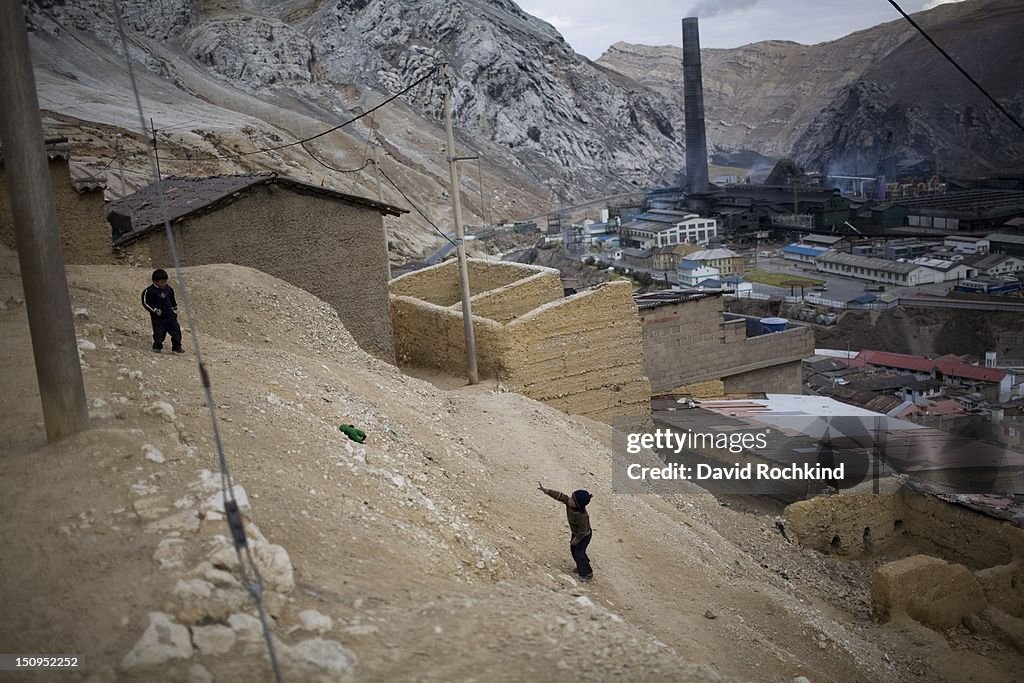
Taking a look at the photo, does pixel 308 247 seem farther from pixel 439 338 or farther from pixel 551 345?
pixel 551 345

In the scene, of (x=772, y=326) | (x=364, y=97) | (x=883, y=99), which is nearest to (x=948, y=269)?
(x=772, y=326)

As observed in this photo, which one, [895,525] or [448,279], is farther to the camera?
[448,279]

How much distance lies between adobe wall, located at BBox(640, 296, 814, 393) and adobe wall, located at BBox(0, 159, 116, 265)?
11.0m

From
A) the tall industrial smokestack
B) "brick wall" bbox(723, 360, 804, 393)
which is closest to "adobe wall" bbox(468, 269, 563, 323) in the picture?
"brick wall" bbox(723, 360, 804, 393)

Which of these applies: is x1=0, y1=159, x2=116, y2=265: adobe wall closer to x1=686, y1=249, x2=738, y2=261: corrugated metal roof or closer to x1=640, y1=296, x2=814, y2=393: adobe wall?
x1=640, y1=296, x2=814, y2=393: adobe wall

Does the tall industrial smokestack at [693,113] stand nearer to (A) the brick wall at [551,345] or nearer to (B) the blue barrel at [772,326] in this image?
(B) the blue barrel at [772,326]

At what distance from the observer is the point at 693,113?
83438mm

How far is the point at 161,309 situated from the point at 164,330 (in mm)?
253

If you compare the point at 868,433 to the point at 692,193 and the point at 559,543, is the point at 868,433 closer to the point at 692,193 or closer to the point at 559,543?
the point at 559,543

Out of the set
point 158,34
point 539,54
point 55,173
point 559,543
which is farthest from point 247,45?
point 559,543

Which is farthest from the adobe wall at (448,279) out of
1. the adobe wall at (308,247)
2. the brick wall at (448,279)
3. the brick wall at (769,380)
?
the brick wall at (769,380)

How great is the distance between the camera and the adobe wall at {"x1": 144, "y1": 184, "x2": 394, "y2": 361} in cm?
1386

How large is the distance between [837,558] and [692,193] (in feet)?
233

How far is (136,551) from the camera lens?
5219 mm
